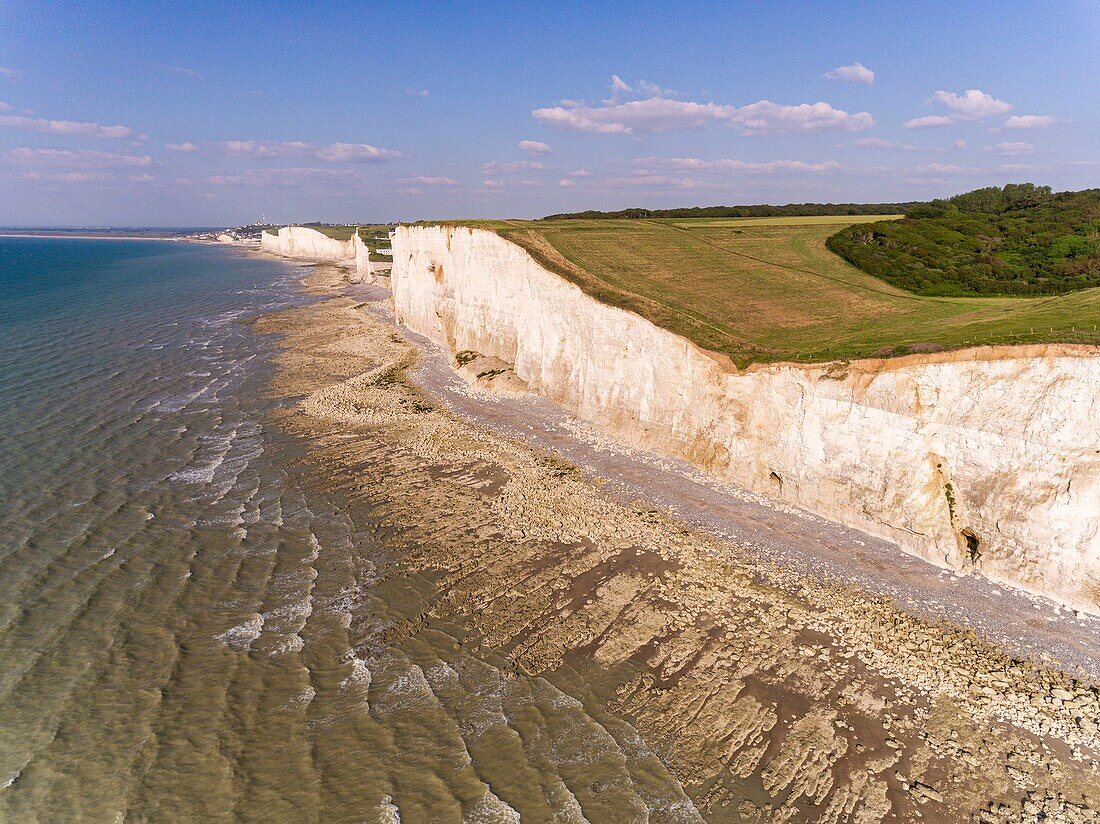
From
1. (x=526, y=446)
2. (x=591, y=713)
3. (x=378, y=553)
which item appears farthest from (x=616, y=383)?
(x=591, y=713)

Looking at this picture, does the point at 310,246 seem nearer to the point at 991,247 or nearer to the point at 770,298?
the point at 770,298

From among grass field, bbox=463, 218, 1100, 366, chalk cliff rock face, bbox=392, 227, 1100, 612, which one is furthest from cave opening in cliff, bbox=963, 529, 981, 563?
grass field, bbox=463, 218, 1100, 366

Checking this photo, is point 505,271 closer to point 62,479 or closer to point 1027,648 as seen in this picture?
point 62,479

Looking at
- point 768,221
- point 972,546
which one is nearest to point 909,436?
point 972,546

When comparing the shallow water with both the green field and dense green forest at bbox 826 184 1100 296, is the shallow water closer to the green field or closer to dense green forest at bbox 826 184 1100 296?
dense green forest at bbox 826 184 1100 296

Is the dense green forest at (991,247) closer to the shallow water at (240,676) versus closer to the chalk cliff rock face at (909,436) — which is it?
the chalk cliff rock face at (909,436)
